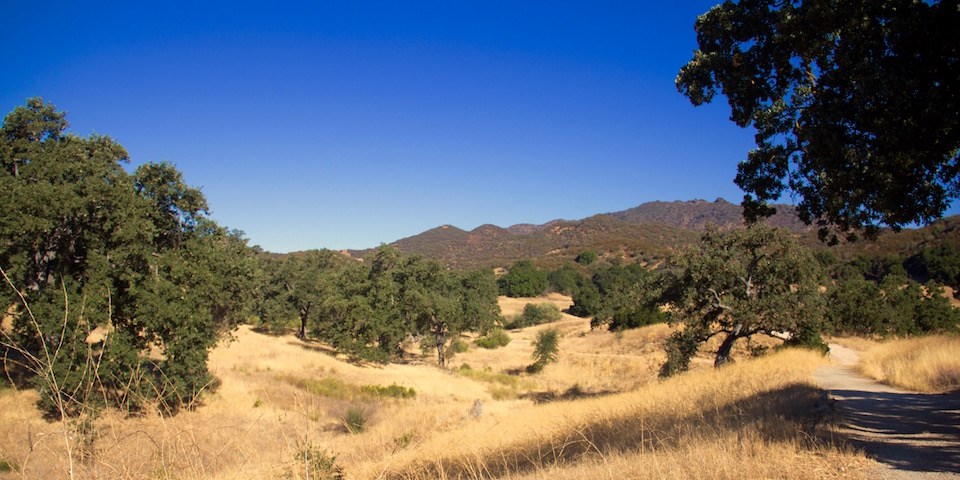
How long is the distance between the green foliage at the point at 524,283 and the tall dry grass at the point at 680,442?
7999cm

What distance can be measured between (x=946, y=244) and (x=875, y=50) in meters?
70.3

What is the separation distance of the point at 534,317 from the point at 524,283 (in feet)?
76.8

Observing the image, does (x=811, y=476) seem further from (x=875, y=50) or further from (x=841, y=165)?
(x=875, y=50)

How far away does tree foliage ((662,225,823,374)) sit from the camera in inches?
773

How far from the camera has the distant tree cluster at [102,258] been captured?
54.6 ft

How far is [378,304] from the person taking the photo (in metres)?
39.8

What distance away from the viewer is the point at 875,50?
24.4 ft

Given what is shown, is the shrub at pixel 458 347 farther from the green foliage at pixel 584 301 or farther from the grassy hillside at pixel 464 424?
the green foliage at pixel 584 301

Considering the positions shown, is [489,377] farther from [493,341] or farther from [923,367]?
[923,367]

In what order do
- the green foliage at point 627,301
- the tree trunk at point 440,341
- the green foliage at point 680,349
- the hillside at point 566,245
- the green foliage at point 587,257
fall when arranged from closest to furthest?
the green foliage at point 680,349, the green foliage at point 627,301, the tree trunk at point 440,341, the green foliage at point 587,257, the hillside at point 566,245

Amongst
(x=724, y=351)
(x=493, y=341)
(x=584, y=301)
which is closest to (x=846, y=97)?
(x=724, y=351)

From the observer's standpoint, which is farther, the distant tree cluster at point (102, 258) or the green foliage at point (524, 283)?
the green foliage at point (524, 283)

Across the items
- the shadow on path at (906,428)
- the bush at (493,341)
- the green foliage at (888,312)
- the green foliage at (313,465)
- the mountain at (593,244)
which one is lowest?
the bush at (493,341)

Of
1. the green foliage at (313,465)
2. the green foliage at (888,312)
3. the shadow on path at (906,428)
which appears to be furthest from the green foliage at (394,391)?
the green foliage at (888,312)
